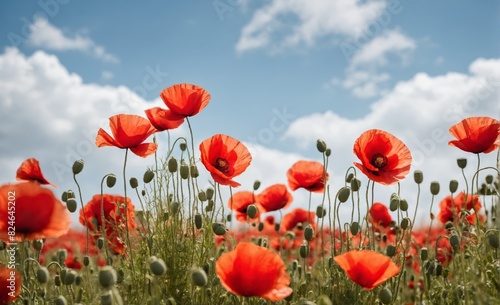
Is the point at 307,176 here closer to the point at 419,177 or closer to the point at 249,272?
the point at 419,177

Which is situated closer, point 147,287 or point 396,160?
point 147,287

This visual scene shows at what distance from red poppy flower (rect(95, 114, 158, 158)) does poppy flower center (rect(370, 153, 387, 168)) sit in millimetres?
1220

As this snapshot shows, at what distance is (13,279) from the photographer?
97.0 inches

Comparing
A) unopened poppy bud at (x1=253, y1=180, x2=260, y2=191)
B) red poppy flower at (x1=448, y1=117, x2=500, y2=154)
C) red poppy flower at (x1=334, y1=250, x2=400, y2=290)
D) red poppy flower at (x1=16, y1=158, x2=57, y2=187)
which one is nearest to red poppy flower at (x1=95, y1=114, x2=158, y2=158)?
red poppy flower at (x1=16, y1=158, x2=57, y2=187)

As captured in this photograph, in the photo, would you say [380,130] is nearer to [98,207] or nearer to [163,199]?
[163,199]

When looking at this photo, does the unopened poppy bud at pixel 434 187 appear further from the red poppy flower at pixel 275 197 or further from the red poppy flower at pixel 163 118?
the red poppy flower at pixel 163 118

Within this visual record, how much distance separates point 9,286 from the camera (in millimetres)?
2457

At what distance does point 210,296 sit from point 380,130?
4.25ft

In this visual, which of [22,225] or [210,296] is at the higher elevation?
[22,225]

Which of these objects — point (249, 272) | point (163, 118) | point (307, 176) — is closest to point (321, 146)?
point (307, 176)

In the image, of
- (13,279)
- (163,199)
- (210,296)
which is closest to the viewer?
(13,279)

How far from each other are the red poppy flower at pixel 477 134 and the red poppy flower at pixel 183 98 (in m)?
1.54

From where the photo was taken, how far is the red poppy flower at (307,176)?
399 centimetres

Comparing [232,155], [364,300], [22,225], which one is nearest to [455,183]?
[364,300]
